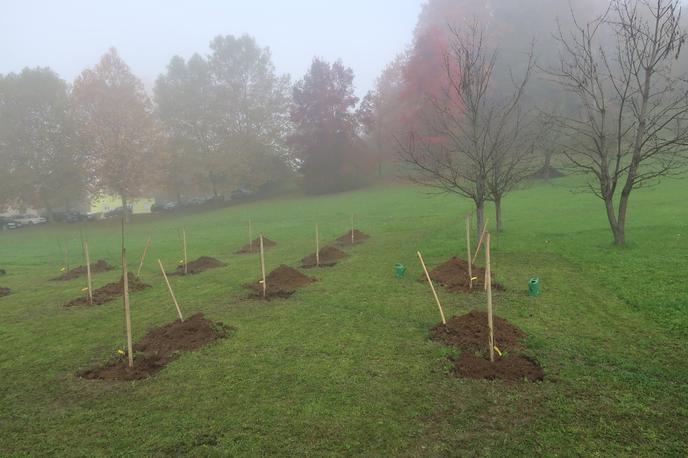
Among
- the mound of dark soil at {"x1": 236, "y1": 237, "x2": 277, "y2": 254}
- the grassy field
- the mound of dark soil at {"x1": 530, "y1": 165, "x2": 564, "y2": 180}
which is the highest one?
the mound of dark soil at {"x1": 530, "y1": 165, "x2": 564, "y2": 180}

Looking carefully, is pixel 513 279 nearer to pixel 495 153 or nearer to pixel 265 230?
pixel 495 153

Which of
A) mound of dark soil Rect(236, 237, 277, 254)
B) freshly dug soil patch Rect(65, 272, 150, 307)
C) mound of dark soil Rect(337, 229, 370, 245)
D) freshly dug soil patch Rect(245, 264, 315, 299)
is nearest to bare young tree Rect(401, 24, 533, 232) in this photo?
mound of dark soil Rect(337, 229, 370, 245)

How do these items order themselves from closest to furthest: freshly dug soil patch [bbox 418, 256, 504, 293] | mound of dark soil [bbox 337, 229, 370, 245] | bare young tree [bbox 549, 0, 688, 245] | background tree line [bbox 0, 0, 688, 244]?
1. freshly dug soil patch [bbox 418, 256, 504, 293]
2. bare young tree [bbox 549, 0, 688, 245]
3. mound of dark soil [bbox 337, 229, 370, 245]
4. background tree line [bbox 0, 0, 688, 244]

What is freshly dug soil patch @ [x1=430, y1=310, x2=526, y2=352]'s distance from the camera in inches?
241

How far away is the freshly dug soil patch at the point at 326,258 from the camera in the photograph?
1299 centimetres

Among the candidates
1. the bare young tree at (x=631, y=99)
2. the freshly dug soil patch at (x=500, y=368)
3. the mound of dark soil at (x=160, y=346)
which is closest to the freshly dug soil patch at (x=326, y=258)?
the mound of dark soil at (x=160, y=346)

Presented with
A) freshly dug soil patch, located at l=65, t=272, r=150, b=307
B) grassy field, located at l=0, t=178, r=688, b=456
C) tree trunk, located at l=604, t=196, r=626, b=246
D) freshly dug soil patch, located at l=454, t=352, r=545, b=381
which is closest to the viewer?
grassy field, located at l=0, t=178, r=688, b=456

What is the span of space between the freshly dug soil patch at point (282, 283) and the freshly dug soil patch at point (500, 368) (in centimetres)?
501

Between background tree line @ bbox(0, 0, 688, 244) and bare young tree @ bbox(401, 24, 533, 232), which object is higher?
background tree line @ bbox(0, 0, 688, 244)

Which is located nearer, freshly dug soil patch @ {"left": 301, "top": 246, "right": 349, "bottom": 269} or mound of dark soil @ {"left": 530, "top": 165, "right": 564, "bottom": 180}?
freshly dug soil patch @ {"left": 301, "top": 246, "right": 349, "bottom": 269}

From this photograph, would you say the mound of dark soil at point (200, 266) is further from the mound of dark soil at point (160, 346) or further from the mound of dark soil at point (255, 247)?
the mound of dark soil at point (160, 346)

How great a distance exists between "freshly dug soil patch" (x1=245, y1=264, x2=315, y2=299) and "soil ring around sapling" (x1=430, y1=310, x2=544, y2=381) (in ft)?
13.3

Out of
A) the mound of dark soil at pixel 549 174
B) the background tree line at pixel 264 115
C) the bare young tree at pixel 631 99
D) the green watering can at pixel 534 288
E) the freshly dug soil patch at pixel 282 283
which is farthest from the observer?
the background tree line at pixel 264 115

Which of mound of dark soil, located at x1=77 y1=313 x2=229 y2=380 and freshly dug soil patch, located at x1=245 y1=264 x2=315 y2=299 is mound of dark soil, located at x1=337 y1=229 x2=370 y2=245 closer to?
freshly dug soil patch, located at x1=245 y1=264 x2=315 y2=299
